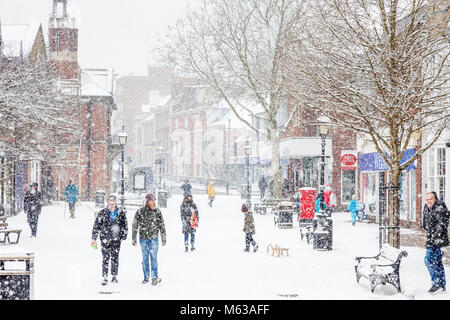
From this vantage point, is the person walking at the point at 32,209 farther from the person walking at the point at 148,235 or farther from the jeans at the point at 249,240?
the person walking at the point at 148,235

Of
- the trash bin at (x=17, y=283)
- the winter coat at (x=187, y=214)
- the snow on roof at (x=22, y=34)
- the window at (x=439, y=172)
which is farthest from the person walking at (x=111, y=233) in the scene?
the snow on roof at (x=22, y=34)

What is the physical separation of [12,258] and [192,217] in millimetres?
7838

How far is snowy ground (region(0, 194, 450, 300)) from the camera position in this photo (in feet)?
35.6

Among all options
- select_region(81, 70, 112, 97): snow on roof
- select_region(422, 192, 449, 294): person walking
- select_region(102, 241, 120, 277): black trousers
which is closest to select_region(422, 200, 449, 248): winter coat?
select_region(422, 192, 449, 294): person walking

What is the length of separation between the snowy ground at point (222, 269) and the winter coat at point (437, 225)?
873 mm

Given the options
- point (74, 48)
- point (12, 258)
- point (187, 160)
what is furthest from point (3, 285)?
point (187, 160)

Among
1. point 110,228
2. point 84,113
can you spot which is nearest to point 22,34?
point 84,113

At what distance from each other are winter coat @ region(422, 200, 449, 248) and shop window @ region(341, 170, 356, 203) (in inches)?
896

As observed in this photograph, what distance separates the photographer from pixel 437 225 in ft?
35.2

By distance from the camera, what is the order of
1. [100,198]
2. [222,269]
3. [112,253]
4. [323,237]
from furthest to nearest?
[100,198], [323,237], [222,269], [112,253]

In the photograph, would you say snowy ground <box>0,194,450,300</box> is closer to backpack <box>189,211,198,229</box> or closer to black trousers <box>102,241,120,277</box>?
black trousers <box>102,241,120,277</box>

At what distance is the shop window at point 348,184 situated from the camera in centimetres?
3359

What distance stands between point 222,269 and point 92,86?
35971 mm

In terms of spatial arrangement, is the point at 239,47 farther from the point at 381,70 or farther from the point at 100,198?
the point at 381,70
